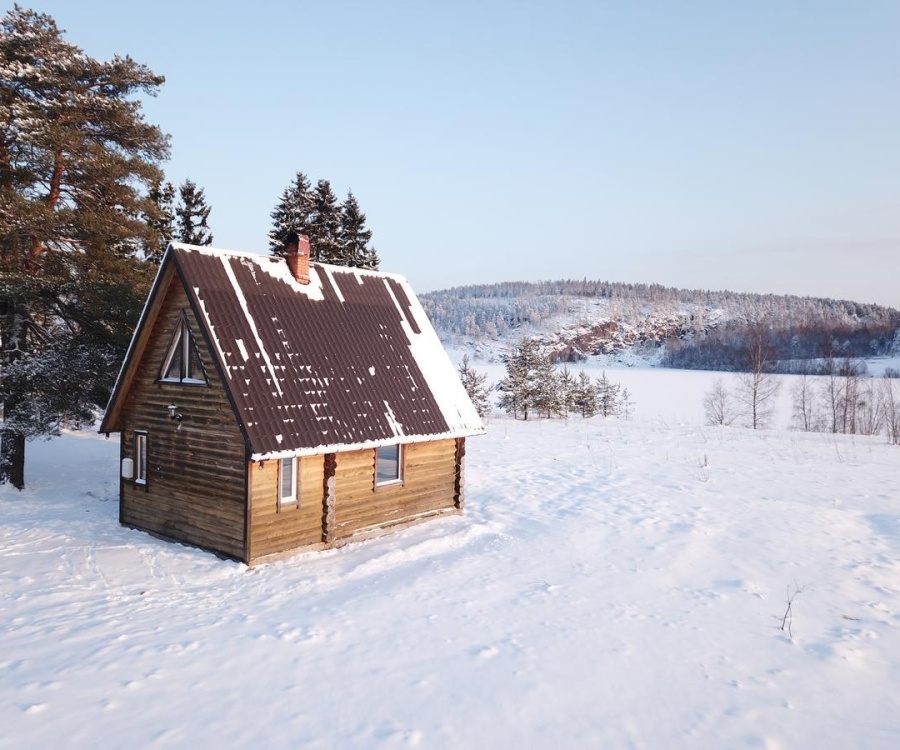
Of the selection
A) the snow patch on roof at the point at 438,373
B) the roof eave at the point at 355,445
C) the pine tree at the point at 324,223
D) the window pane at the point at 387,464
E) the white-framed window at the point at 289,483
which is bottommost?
the window pane at the point at 387,464

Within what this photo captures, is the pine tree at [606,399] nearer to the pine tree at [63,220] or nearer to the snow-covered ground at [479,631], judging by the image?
the snow-covered ground at [479,631]

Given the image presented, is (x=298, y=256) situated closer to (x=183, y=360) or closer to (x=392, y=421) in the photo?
(x=183, y=360)

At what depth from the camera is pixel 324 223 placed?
100ft

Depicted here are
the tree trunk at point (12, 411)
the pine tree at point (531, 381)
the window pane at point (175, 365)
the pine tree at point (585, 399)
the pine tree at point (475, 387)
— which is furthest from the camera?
the pine tree at point (585, 399)

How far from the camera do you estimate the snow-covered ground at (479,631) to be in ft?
21.9

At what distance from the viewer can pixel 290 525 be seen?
40.4 feet

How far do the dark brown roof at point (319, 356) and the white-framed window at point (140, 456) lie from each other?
394 centimetres

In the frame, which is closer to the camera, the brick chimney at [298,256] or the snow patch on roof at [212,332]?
the snow patch on roof at [212,332]

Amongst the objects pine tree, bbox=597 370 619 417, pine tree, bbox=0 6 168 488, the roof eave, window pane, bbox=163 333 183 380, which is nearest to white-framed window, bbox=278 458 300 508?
the roof eave

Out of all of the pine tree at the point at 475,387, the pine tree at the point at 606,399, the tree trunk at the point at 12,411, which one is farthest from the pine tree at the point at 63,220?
the pine tree at the point at 606,399

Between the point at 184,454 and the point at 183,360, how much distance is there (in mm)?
2047

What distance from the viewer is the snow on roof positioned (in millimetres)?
12023

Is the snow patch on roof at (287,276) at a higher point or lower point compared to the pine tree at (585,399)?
higher

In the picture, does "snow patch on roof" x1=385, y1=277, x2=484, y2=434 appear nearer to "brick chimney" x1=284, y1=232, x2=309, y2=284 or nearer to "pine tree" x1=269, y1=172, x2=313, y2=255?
"brick chimney" x1=284, y1=232, x2=309, y2=284
